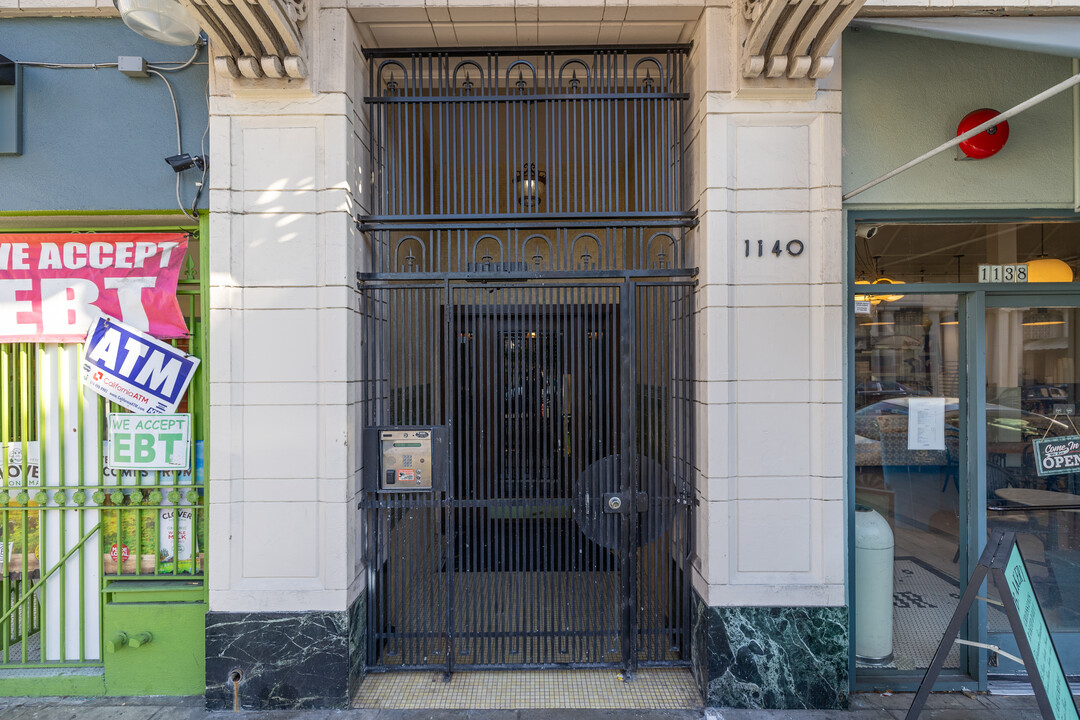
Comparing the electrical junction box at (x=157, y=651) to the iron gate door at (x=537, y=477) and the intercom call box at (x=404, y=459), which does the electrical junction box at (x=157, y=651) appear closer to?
the iron gate door at (x=537, y=477)

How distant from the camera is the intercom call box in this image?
4.31 meters

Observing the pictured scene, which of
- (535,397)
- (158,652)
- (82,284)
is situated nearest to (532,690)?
(535,397)

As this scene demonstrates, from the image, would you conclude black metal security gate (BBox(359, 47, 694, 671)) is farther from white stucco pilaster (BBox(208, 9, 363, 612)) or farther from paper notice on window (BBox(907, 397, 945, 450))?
paper notice on window (BBox(907, 397, 945, 450))

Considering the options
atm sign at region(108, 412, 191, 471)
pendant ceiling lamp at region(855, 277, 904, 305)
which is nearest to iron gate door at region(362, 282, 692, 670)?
pendant ceiling lamp at region(855, 277, 904, 305)

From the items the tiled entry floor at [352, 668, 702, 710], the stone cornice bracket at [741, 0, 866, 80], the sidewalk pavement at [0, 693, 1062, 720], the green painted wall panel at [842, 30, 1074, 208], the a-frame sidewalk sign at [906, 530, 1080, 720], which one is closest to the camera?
the a-frame sidewalk sign at [906, 530, 1080, 720]

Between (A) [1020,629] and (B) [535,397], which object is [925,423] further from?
(B) [535,397]

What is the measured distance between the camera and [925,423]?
14.3ft

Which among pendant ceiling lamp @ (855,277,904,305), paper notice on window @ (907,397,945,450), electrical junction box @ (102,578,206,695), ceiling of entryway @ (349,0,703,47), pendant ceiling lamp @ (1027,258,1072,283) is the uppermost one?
ceiling of entryway @ (349,0,703,47)

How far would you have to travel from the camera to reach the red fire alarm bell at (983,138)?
4.07 meters

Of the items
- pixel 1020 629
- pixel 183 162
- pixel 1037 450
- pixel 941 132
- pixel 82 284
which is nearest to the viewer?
pixel 1020 629

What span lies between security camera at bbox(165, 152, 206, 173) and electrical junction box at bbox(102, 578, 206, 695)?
3346 millimetres

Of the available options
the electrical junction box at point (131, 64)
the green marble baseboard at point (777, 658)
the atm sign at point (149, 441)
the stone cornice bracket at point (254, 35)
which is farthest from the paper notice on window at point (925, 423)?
the electrical junction box at point (131, 64)

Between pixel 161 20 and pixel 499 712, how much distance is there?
5.39m

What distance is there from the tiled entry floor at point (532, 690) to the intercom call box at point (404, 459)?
1.52 m
